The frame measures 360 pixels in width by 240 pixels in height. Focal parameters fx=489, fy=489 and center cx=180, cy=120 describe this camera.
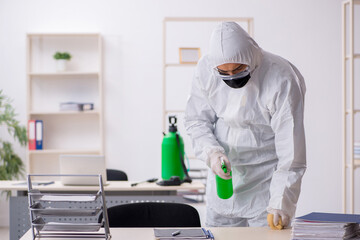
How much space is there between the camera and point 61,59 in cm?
472

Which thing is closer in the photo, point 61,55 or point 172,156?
point 172,156

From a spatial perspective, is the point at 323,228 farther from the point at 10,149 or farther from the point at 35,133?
the point at 10,149

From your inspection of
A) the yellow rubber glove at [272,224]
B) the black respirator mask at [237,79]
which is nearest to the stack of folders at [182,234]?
the yellow rubber glove at [272,224]

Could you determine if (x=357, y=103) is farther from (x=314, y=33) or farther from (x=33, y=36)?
(x=33, y=36)

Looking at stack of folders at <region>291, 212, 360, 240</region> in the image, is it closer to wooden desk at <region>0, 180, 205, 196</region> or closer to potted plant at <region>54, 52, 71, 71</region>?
wooden desk at <region>0, 180, 205, 196</region>

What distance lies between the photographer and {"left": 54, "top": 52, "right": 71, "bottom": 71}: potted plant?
4.71 metres

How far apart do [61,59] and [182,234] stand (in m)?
3.33

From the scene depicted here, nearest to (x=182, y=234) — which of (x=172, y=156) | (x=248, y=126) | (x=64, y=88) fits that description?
(x=248, y=126)

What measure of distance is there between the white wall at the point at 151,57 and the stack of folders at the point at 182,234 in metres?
3.17

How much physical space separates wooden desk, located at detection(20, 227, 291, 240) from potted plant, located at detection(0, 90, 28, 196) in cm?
291

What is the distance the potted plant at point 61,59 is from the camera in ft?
15.4

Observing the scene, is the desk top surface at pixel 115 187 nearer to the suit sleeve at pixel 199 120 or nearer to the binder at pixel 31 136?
the suit sleeve at pixel 199 120

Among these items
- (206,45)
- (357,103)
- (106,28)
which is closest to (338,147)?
(357,103)

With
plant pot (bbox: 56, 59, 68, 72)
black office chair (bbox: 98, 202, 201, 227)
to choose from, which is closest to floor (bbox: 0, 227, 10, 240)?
plant pot (bbox: 56, 59, 68, 72)
